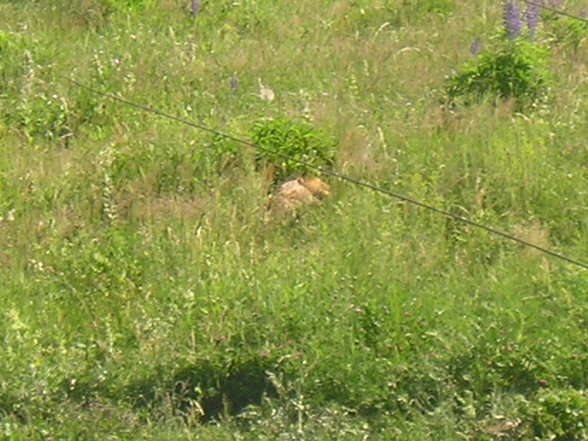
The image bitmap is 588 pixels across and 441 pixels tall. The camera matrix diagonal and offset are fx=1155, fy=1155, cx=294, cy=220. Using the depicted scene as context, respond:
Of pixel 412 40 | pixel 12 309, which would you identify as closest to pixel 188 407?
pixel 12 309

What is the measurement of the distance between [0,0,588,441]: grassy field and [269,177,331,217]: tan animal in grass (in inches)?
3.7

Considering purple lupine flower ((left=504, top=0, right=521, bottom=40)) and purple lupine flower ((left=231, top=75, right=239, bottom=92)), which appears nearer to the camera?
purple lupine flower ((left=504, top=0, right=521, bottom=40))

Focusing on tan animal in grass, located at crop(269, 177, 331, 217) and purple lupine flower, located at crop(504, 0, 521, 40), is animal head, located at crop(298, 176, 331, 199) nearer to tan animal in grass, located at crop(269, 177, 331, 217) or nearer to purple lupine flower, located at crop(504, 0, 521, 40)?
tan animal in grass, located at crop(269, 177, 331, 217)

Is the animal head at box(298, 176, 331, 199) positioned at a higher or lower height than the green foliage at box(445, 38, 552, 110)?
lower

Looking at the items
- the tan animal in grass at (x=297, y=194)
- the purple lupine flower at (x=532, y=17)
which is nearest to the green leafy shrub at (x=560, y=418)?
the tan animal in grass at (x=297, y=194)

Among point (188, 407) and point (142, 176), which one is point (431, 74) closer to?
point (142, 176)

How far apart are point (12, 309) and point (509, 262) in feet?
8.21

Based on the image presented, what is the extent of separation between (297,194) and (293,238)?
0.38 metres

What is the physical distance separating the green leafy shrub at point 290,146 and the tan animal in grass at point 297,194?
0.12m

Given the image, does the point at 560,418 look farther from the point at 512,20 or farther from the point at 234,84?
the point at 234,84

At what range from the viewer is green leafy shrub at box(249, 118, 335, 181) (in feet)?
23.0

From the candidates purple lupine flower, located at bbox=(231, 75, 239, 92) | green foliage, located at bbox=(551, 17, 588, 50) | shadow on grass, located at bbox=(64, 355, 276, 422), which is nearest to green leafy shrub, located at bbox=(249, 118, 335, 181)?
purple lupine flower, located at bbox=(231, 75, 239, 92)

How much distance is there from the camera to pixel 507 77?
24.5 ft

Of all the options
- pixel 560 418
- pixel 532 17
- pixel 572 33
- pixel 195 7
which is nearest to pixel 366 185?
pixel 560 418
